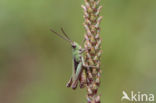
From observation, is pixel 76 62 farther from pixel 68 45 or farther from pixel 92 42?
pixel 68 45

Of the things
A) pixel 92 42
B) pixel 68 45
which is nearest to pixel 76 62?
pixel 92 42

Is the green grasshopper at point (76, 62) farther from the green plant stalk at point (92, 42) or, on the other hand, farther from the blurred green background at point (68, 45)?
the blurred green background at point (68, 45)

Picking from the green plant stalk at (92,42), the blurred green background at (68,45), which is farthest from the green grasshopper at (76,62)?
the blurred green background at (68,45)

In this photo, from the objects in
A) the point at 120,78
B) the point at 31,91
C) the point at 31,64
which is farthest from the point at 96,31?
the point at 31,64

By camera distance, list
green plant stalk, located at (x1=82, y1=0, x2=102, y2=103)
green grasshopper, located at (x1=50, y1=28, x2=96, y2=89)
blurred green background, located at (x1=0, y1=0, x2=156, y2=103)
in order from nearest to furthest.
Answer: green plant stalk, located at (x1=82, y1=0, x2=102, y2=103) < green grasshopper, located at (x1=50, y1=28, x2=96, y2=89) < blurred green background, located at (x1=0, y1=0, x2=156, y2=103)

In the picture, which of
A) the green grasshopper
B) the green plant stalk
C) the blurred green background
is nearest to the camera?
the green plant stalk

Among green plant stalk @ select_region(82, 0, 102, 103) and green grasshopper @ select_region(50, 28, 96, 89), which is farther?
green grasshopper @ select_region(50, 28, 96, 89)

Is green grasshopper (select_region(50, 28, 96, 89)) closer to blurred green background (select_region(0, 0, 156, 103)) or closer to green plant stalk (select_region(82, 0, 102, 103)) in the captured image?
green plant stalk (select_region(82, 0, 102, 103))

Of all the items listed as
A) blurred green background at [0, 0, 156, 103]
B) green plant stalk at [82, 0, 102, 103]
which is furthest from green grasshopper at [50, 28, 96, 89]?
blurred green background at [0, 0, 156, 103]
